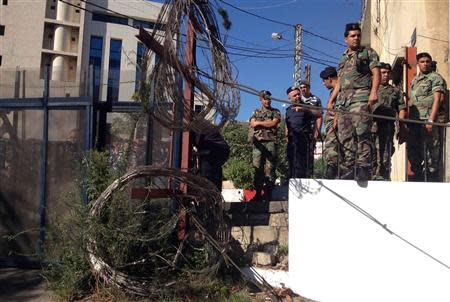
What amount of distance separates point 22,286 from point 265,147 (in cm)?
366

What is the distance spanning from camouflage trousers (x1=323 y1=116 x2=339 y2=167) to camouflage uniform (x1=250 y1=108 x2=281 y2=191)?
3.68ft

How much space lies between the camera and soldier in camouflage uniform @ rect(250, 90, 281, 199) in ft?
23.0

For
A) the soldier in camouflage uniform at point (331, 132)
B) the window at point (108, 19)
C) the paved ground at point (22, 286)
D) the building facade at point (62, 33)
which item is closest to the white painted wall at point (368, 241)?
the soldier in camouflage uniform at point (331, 132)

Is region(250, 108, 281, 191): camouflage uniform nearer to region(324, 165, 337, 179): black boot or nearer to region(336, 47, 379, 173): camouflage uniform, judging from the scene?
region(324, 165, 337, 179): black boot

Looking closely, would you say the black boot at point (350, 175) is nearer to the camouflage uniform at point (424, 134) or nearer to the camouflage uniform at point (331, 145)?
the camouflage uniform at point (331, 145)

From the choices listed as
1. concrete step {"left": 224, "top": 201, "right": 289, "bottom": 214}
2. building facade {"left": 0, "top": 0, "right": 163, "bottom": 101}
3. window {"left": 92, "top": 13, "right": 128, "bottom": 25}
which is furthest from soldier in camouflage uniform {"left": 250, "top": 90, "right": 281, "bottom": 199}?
window {"left": 92, "top": 13, "right": 128, "bottom": 25}

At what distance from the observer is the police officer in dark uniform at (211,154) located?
21.3ft

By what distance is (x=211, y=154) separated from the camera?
6.55 meters

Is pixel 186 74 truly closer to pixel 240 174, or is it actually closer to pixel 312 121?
pixel 312 121

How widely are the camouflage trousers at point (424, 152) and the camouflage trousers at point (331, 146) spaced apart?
859mm

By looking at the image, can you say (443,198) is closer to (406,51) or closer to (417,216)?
(417,216)

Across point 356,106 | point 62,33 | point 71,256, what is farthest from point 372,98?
point 62,33

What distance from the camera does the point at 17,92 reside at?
6.64 m

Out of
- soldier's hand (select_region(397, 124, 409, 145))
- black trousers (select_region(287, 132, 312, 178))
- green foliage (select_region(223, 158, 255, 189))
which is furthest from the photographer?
green foliage (select_region(223, 158, 255, 189))
